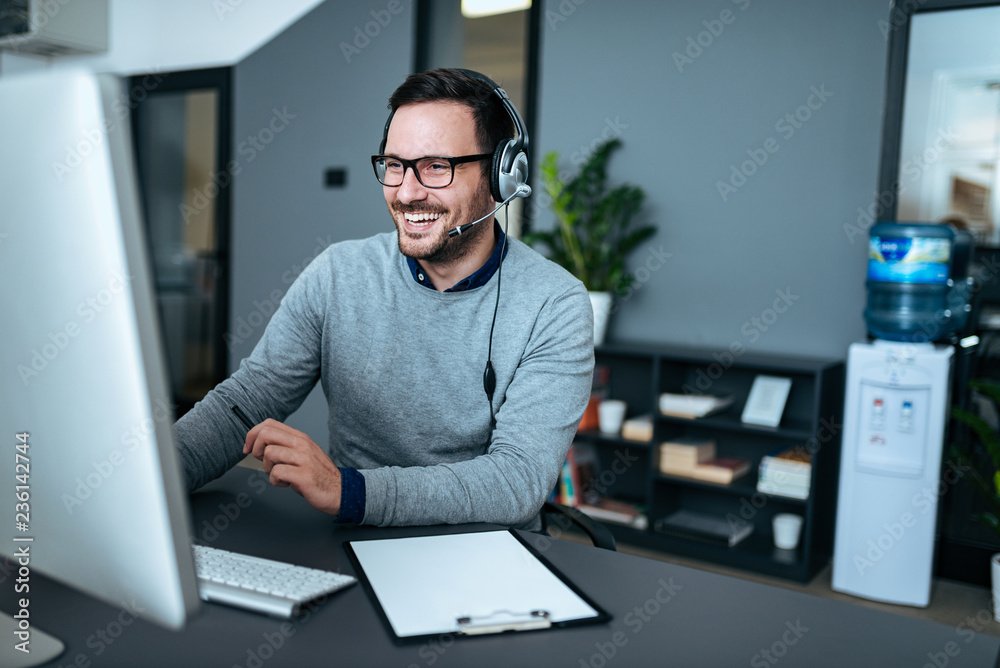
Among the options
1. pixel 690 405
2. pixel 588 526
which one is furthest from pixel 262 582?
pixel 690 405

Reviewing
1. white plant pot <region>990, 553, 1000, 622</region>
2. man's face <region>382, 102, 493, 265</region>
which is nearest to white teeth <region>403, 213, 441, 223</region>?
man's face <region>382, 102, 493, 265</region>

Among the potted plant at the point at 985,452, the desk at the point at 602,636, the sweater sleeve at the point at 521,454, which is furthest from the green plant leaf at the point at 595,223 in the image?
the desk at the point at 602,636

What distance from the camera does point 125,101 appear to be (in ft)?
1.59

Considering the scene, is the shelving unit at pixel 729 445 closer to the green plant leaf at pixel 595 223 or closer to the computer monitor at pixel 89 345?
the green plant leaf at pixel 595 223

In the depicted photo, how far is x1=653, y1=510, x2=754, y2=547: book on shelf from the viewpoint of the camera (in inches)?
123

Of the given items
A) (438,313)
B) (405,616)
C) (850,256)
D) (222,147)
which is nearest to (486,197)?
(438,313)

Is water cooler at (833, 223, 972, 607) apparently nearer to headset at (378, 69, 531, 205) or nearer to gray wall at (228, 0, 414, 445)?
headset at (378, 69, 531, 205)

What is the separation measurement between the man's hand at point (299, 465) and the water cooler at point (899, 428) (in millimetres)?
2267

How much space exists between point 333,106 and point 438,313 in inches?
125

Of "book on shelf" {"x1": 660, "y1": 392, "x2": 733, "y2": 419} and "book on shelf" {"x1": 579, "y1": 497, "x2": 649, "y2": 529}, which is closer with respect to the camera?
"book on shelf" {"x1": 660, "y1": 392, "x2": 733, "y2": 419}

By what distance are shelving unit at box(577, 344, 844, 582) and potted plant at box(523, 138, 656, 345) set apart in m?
0.29

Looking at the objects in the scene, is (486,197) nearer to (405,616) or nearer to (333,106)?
(405,616)

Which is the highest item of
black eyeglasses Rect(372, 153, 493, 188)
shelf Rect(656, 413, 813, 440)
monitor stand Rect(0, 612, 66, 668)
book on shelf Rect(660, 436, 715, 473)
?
black eyeglasses Rect(372, 153, 493, 188)

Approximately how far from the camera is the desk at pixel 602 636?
2.39ft
